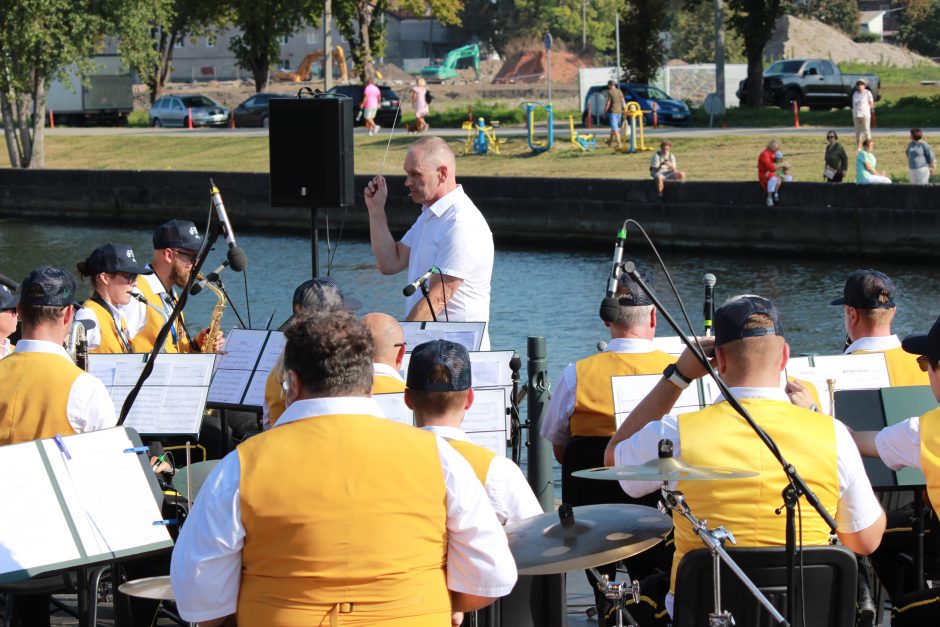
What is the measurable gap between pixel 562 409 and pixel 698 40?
271ft

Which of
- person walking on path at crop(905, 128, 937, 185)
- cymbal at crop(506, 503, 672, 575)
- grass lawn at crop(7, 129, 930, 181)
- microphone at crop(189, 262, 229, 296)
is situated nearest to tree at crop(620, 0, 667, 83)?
grass lawn at crop(7, 129, 930, 181)

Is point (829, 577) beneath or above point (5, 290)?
beneath

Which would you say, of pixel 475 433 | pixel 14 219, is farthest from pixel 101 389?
pixel 14 219

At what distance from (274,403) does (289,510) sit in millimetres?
2542

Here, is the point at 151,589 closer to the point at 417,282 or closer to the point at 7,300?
the point at 7,300

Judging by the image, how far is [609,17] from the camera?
102 meters

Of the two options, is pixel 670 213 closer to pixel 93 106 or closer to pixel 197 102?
pixel 197 102

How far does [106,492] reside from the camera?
4.26 m

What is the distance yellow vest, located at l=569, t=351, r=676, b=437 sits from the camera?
19.2 ft

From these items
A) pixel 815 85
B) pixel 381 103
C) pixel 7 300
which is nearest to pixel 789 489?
pixel 7 300

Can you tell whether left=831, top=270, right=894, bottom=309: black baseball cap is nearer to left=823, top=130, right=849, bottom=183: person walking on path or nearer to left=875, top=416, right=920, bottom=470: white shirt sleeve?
left=875, top=416, right=920, bottom=470: white shirt sleeve

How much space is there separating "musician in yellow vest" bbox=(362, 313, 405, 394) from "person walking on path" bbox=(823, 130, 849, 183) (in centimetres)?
1963

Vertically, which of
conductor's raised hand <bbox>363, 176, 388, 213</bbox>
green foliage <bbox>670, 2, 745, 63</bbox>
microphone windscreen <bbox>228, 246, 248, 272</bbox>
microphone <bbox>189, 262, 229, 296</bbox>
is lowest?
microphone <bbox>189, 262, 229, 296</bbox>

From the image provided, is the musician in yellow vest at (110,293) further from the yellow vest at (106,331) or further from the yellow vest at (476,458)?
the yellow vest at (476,458)
